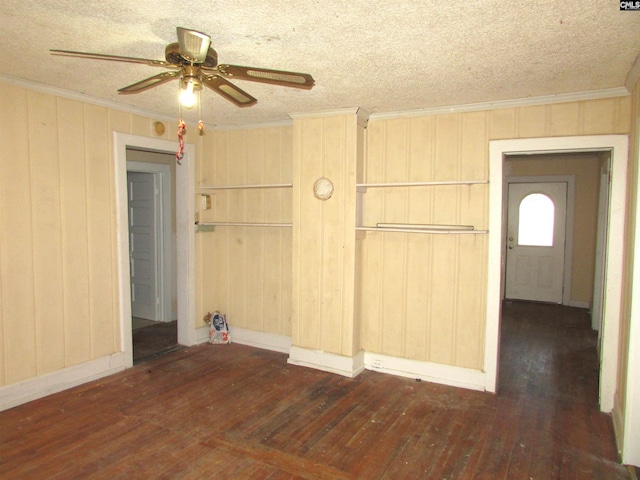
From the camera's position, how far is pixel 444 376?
12.4 feet

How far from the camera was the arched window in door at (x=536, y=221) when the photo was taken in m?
7.04

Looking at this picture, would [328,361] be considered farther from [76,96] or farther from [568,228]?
[568,228]

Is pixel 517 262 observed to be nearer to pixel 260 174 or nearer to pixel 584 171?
pixel 584 171

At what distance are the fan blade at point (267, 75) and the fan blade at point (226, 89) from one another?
10 centimetres

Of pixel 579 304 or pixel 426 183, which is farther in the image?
pixel 579 304

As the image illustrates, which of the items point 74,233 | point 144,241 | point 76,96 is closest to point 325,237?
point 74,233

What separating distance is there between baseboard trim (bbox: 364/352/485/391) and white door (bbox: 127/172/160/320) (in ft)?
10.6

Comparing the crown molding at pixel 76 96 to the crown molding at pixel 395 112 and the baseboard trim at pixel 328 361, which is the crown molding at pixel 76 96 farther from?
the baseboard trim at pixel 328 361

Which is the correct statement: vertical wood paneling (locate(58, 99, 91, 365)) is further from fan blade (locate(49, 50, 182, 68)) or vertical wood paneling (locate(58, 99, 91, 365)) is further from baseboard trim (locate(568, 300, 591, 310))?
baseboard trim (locate(568, 300, 591, 310))

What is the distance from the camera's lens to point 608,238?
3174 mm

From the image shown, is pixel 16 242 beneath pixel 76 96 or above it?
beneath

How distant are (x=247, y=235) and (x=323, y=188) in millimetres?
1218

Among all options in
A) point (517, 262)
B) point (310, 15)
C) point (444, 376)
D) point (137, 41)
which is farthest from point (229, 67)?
point (517, 262)

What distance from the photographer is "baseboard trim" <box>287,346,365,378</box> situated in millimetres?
3920
